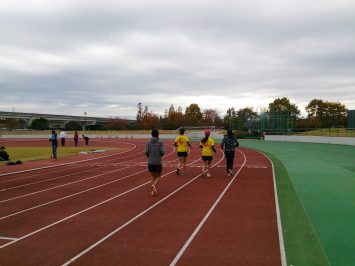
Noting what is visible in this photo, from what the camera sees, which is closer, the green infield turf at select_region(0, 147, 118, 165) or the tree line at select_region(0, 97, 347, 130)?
the green infield turf at select_region(0, 147, 118, 165)

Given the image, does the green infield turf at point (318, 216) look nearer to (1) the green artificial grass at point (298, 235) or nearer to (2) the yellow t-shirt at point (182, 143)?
(1) the green artificial grass at point (298, 235)

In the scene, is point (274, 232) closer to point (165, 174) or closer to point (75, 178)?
point (165, 174)

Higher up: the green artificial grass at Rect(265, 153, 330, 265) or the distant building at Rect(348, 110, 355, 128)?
the distant building at Rect(348, 110, 355, 128)

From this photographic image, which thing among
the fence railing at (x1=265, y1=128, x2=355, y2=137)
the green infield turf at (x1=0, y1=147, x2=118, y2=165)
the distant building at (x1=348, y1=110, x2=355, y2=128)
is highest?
the distant building at (x1=348, y1=110, x2=355, y2=128)

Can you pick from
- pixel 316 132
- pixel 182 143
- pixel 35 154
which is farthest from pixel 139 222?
pixel 316 132

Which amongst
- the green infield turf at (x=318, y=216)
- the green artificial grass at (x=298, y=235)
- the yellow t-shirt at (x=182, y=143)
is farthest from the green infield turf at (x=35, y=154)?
the green artificial grass at (x=298, y=235)

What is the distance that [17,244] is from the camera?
6.31 meters

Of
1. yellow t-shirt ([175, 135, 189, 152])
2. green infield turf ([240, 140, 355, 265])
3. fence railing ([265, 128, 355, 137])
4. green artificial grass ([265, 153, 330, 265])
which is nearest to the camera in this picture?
green artificial grass ([265, 153, 330, 265])

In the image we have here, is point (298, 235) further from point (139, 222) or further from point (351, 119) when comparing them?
point (351, 119)

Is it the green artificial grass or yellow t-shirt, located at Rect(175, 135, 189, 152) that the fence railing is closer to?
yellow t-shirt, located at Rect(175, 135, 189, 152)

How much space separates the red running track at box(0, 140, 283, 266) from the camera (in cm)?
569

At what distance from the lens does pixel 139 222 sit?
760cm

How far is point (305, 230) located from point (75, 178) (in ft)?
32.5

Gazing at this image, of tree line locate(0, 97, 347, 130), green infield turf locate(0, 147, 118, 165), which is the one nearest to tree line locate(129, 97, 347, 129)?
tree line locate(0, 97, 347, 130)
